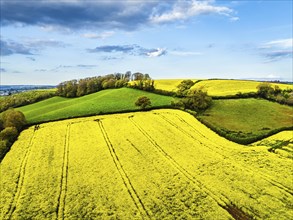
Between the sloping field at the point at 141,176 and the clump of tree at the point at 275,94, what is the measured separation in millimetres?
30792

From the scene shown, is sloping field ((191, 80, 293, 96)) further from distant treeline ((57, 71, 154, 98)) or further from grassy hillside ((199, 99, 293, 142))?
distant treeline ((57, 71, 154, 98))

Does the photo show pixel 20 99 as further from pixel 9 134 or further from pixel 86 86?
pixel 9 134

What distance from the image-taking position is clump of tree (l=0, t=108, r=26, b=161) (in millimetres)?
57997

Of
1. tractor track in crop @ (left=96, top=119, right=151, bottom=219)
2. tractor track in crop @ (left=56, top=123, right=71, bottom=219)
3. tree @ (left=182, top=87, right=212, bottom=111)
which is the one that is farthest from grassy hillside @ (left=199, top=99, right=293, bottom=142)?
tractor track in crop @ (left=56, top=123, right=71, bottom=219)

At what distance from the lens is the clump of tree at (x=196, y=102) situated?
79500 mm

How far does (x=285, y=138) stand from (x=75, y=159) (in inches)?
1526

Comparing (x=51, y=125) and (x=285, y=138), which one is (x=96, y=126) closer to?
(x=51, y=125)

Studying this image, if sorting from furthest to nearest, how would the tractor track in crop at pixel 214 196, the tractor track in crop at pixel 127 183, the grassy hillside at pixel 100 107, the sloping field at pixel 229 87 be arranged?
1. the sloping field at pixel 229 87
2. the grassy hillside at pixel 100 107
3. the tractor track in crop at pixel 127 183
4. the tractor track in crop at pixel 214 196

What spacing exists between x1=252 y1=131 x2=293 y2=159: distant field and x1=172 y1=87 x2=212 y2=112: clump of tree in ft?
70.5

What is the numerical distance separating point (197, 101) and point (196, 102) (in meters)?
0.51

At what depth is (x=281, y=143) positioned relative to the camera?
56406 mm

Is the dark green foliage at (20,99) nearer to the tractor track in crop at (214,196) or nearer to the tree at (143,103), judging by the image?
the tree at (143,103)

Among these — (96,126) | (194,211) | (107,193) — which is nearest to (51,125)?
(96,126)

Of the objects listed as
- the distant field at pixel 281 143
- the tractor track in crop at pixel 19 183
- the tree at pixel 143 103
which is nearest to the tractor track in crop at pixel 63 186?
the tractor track in crop at pixel 19 183
